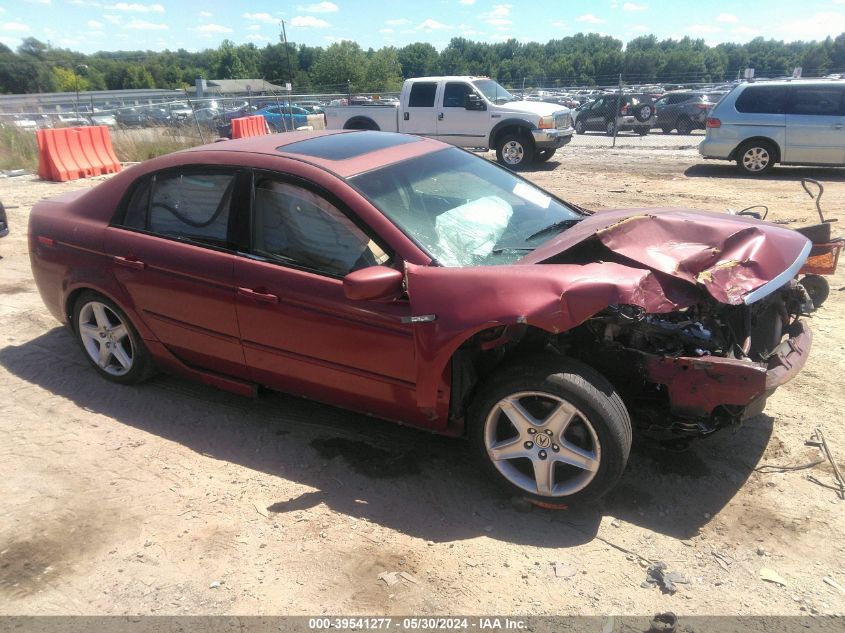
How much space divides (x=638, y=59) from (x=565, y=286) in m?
64.6

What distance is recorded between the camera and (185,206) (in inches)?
146

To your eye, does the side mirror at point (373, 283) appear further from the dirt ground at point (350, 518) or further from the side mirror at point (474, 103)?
the side mirror at point (474, 103)

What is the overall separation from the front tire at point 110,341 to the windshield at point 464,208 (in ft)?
6.41

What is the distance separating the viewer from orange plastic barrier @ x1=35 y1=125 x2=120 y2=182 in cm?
1244

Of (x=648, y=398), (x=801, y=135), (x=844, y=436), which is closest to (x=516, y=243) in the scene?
(x=648, y=398)

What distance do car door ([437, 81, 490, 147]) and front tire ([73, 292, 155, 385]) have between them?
1145 centimetres

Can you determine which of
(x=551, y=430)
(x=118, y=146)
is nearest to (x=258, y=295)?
(x=551, y=430)

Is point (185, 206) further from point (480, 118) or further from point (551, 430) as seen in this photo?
point (480, 118)

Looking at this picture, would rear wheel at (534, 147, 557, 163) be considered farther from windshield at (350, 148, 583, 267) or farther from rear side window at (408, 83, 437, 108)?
windshield at (350, 148, 583, 267)

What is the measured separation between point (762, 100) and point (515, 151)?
4.97m

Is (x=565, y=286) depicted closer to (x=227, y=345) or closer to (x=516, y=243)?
(x=516, y=243)

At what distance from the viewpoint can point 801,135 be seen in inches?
452

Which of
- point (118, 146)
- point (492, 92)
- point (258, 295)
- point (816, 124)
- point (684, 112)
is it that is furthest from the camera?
point (684, 112)

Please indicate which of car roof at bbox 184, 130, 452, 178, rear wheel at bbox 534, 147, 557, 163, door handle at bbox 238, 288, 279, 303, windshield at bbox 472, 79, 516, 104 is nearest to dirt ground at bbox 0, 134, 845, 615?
door handle at bbox 238, 288, 279, 303
